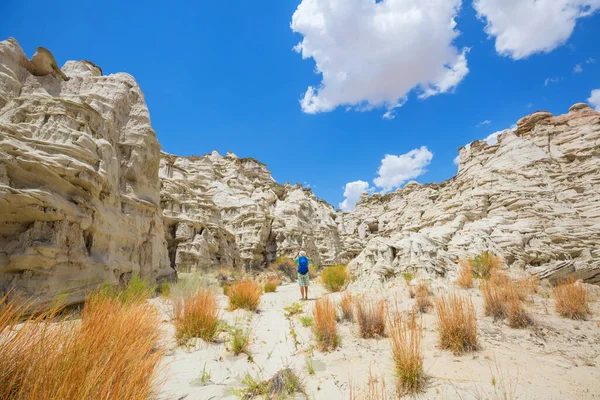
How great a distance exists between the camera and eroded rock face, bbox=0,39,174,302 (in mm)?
5418

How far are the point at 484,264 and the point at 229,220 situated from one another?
19055mm

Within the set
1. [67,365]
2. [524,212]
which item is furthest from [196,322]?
[524,212]

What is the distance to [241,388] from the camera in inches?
117

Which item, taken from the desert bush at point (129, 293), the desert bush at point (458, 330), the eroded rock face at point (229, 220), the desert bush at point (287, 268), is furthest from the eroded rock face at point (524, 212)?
the desert bush at point (287, 268)

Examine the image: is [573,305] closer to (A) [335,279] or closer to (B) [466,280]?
(B) [466,280]

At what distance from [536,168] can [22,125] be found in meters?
19.2

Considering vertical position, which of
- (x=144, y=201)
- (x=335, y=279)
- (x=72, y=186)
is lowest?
(x=335, y=279)

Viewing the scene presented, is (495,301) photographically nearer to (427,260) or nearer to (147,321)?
(427,260)

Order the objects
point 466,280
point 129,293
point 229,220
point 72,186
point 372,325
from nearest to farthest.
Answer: point 372,325 < point 129,293 < point 72,186 < point 466,280 < point 229,220

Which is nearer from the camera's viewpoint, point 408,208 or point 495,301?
point 495,301

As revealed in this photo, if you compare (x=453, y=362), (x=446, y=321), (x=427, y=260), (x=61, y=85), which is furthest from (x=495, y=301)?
(x=61, y=85)

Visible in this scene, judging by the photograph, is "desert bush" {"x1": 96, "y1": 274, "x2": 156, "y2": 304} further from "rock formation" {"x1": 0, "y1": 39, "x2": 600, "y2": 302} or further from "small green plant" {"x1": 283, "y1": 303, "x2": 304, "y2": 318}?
"small green plant" {"x1": 283, "y1": 303, "x2": 304, "y2": 318}

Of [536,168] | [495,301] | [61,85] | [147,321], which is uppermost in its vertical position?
[61,85]

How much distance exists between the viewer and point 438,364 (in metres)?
3.14
